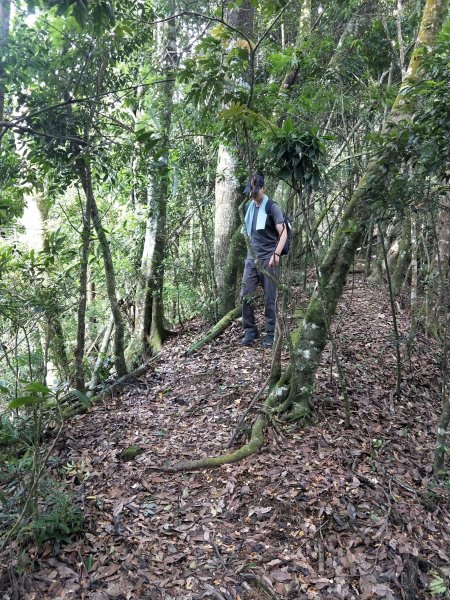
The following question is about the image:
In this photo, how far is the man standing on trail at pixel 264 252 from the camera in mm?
5285

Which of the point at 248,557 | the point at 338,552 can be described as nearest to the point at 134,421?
the point at 248,557

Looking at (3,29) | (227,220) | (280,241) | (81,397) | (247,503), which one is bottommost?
(247,503)

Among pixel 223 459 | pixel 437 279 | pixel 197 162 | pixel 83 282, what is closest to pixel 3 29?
pixel 83 282

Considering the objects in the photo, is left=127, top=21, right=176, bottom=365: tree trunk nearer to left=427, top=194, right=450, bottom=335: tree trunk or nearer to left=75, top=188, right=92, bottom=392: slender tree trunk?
left=75, top=188, right=92, bottom=392: slender tree trunk

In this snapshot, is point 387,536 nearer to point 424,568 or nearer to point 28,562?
point 424,568

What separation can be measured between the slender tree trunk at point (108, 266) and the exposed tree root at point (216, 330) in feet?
3.71

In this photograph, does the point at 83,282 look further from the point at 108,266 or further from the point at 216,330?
the point at 216,330

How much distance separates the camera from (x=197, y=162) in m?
8.33

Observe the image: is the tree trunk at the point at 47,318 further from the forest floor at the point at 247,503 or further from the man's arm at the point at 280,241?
the man's arm at the point at 280,241

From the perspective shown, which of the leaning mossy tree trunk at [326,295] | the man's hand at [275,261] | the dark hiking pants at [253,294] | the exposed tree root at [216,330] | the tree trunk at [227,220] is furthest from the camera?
the tree trunk at [227,220]

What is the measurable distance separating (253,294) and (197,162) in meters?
3.50

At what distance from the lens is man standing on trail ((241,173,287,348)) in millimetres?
5285

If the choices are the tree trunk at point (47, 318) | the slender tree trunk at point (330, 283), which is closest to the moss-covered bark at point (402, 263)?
the slender tree trunk at point (330, 283)

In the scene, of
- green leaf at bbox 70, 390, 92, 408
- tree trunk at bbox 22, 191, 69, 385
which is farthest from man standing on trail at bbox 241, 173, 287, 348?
green leaf at bbox 70, 390, 92, 408
